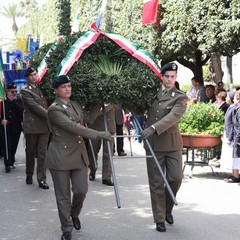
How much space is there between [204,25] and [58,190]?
10.4 meters

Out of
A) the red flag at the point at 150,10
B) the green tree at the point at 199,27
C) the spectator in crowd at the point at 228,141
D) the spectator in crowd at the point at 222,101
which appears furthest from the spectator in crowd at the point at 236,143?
the red flag at the point at 150,10

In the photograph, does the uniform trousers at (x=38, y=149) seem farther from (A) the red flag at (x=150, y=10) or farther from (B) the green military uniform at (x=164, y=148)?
(A) the red flag at (x=150, y=10)

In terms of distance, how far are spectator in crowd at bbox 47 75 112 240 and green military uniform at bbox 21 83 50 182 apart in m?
2.98

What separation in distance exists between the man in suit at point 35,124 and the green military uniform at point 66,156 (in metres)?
2.96

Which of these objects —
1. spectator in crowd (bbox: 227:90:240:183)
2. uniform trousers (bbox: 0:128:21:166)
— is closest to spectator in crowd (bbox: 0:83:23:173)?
uniform trousers (bbox: 0:128:21:166)

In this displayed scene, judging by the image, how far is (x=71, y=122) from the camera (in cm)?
555

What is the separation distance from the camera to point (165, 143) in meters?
5.98

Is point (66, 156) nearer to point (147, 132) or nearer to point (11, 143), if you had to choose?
point (147, 132)

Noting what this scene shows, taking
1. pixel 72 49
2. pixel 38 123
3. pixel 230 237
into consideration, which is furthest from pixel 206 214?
pixel 38 123

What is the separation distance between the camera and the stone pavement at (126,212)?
5.85m

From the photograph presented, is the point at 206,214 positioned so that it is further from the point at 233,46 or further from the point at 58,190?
the point at 233,46

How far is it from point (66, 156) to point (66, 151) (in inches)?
2.4

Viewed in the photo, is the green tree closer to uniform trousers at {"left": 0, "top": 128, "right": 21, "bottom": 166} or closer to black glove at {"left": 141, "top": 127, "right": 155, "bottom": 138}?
uniform trousers at {"left": 0, "top": 128, "right": 21, "bottom": 166}

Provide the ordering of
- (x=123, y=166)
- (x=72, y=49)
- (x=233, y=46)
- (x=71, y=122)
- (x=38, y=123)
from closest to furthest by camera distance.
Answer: (x=71, y=122) < (x=72, y=49) < (x=38, y=123) < (x=123, y=166) < (x=233, y=46)
